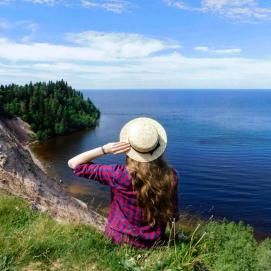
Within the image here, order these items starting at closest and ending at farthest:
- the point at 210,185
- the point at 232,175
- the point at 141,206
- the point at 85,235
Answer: the point at 141,206
the point at 85,235
the point at 210,185
the point at 232,175

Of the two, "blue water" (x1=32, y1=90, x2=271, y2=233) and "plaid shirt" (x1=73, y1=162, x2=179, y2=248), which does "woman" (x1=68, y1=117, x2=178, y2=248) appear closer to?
"plaid shirt" (x1=73, y1=162, x2=179, y2=248)

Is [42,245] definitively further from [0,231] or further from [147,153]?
[147,153]

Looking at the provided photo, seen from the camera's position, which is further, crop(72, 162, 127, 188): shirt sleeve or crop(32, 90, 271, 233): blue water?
crop(32, 90, 271, 233): blue water

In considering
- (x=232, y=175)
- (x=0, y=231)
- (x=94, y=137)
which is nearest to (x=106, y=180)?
(x=0, y=231)

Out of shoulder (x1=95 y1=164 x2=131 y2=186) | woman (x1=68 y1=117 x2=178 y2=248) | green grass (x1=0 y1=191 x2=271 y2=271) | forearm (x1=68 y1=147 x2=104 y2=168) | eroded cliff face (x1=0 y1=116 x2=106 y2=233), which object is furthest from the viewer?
eroded cliff face (x1=0 y1=116 x2=106 y2=233)

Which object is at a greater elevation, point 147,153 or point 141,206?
point 147,153

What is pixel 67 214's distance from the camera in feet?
43.3

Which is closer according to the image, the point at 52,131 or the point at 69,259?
the point at 69,259

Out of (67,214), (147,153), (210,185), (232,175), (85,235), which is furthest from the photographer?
(232,175)

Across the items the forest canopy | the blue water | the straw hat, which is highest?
the straw hat

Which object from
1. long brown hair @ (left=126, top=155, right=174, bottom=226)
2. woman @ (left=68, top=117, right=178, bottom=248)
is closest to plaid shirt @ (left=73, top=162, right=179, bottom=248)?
woman @ (left=68, top=117, right=178, bottom=248)

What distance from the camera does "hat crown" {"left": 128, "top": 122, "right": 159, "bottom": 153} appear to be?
5938 millimetres

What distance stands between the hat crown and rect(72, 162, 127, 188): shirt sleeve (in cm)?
54

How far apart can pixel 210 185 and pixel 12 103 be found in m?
69.3
